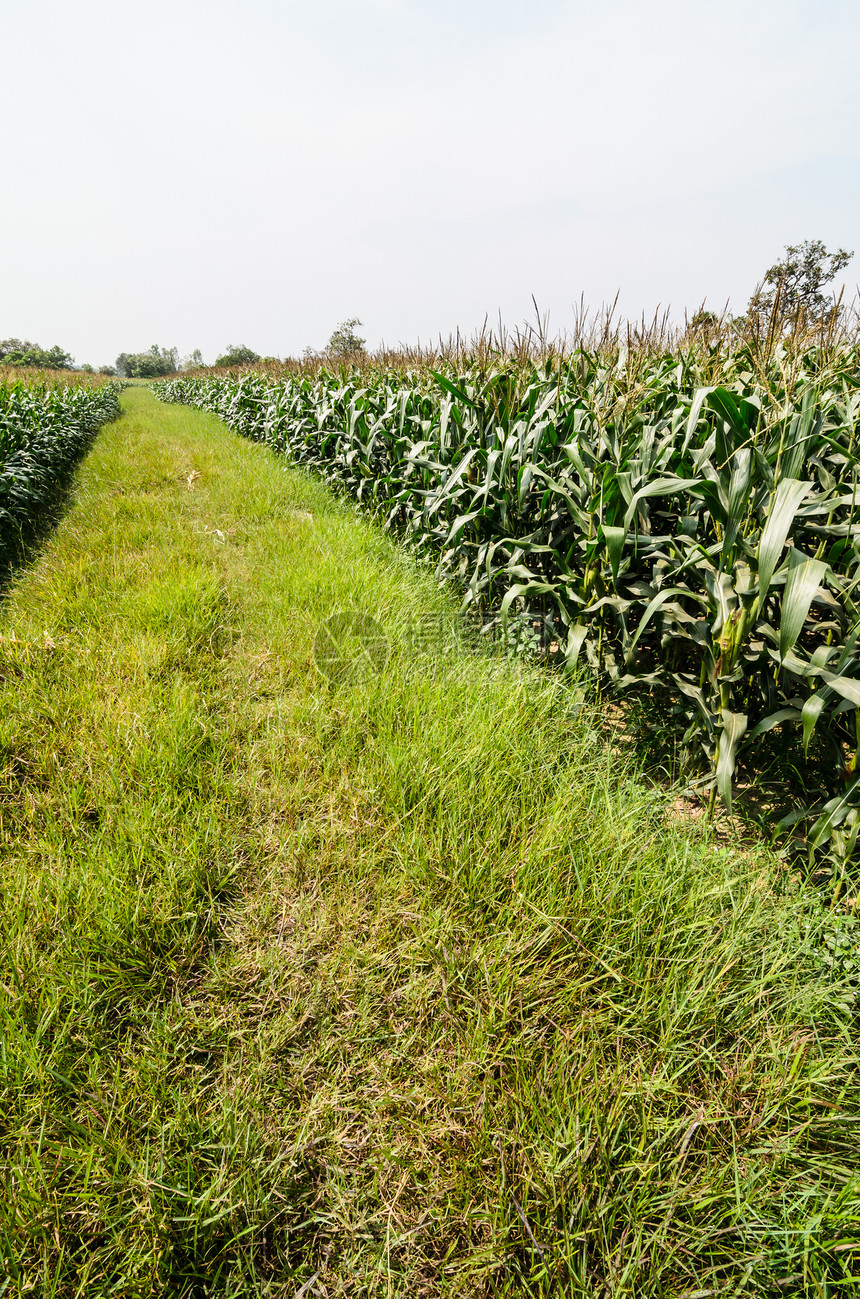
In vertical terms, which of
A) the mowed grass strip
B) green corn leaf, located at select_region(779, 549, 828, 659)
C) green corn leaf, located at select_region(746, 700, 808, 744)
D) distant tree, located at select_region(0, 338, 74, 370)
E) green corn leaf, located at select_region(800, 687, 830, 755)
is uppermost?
distant tree, located at select_region(0, 338, 74, 370)

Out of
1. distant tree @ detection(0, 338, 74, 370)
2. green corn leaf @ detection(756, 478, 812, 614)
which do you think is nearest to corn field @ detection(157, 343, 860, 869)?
green corn leaf @ detection(756, 478, 812, 614)

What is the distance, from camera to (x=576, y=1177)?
89cm

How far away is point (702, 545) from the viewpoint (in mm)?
1731

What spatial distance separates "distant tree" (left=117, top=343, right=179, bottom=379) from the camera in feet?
236

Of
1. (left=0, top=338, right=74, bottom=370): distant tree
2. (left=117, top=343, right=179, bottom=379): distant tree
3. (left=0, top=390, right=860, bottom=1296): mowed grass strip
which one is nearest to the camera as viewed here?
(left=0, top=390, right=860, bottom=1296): mowed grass strip

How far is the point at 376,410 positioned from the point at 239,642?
3.19 m

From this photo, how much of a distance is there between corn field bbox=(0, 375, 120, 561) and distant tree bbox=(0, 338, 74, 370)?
50.6 meters

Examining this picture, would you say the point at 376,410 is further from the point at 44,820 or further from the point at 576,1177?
the point at 576,1177

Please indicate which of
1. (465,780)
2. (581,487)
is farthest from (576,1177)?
(581,487)

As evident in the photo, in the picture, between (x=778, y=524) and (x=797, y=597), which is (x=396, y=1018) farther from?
(x=778, y=524)

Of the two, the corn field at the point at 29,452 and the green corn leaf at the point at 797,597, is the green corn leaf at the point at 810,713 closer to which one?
the green corn leaf at the point at 797,597

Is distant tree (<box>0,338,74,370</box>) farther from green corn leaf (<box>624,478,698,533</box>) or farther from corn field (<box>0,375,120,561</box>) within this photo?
green corn leaf (<box>624,478,698,533</box>)

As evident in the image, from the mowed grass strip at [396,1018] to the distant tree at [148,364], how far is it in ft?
277

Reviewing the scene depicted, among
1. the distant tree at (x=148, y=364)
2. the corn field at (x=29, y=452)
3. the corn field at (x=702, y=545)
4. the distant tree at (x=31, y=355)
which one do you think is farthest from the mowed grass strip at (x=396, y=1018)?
the distant tree at (x=148, y=364)
